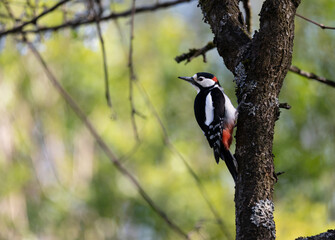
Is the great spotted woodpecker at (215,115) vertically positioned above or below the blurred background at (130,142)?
below

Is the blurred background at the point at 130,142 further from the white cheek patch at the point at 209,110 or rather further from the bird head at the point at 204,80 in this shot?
the white cheek patch at the point at 209,110

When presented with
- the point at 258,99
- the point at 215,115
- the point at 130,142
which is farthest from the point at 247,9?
the point at 130,142

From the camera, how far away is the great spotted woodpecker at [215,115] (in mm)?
3646

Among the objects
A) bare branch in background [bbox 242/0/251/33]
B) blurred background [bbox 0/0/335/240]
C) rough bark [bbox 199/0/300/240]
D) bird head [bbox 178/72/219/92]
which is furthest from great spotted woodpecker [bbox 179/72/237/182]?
blurred background [bbox 0/0/335/240]

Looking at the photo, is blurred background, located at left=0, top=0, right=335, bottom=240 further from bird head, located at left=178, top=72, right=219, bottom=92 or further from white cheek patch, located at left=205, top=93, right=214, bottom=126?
white cheek patch, located at left=205, top=93, right=214, bottom=126

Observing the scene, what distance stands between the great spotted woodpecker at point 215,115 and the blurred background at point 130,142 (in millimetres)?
2996

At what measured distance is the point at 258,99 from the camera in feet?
7.09

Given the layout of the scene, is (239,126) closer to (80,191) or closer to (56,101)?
(80,191)

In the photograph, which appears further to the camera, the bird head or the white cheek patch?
the bird head

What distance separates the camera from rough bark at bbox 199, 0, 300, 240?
78.2 inches

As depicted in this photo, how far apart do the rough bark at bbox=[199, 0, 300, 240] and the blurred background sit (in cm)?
490

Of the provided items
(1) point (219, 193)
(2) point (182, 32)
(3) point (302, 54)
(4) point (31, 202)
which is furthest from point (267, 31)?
(4) point (31, 202)

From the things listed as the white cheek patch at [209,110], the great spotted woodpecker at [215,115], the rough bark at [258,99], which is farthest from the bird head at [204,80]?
the rough bark at [258,99]

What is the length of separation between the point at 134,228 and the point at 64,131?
307 cm
